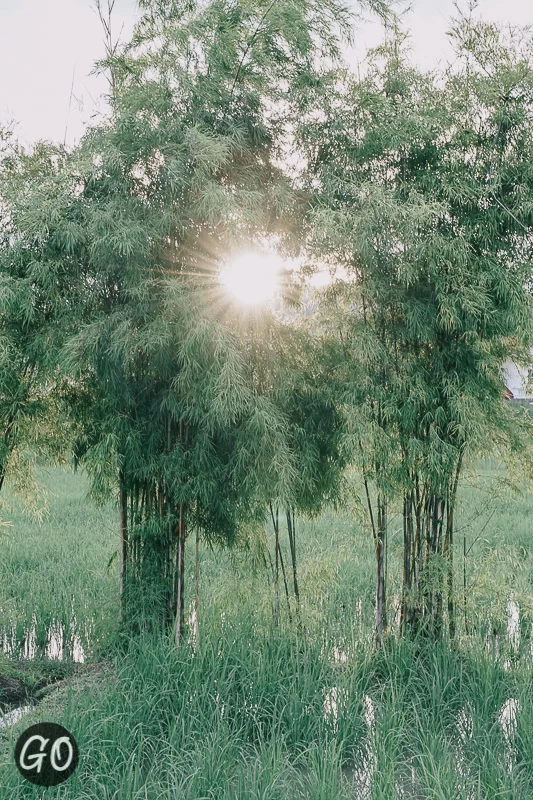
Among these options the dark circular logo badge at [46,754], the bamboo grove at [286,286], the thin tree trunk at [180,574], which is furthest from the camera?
the thin tree trunk at [180,574]

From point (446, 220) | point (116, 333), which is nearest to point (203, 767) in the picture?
point (116, 333)

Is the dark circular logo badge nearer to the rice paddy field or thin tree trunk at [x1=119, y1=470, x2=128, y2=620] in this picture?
the rice paddy field

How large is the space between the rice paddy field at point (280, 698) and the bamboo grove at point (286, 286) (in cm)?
27

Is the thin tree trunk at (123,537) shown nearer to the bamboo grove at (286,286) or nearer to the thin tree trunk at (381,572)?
the bamboo grove at (286,286)

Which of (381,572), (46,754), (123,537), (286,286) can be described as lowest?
(46,754)

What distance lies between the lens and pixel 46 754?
310 centimetres

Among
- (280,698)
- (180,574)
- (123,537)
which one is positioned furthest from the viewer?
(123,537)

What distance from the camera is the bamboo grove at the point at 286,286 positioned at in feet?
12.6

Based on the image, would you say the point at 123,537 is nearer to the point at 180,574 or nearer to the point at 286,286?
the point at 180,574

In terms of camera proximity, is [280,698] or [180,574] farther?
[180,574]

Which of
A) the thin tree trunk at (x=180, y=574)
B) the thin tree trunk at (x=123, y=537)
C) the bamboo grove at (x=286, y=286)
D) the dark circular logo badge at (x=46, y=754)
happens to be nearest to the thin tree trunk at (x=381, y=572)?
the bamboo grove at (x=286, y=286)

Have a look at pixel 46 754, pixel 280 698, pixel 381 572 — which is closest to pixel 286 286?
pixel 381 572

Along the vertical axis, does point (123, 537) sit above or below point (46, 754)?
above

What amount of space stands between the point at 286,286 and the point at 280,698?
7.61 feet
